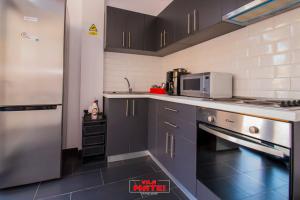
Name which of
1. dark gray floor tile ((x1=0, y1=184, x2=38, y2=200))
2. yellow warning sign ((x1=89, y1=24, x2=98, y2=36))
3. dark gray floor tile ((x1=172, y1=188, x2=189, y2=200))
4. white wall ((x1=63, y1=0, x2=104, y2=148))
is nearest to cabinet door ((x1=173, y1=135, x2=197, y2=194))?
dark gray floor tile ((x1=172, y1=188, x2=189, y2=200))

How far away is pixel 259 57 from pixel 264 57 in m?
0.04

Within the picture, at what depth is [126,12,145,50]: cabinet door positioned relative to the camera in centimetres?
251

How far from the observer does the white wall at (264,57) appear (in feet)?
4.02

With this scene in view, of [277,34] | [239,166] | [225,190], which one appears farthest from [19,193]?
[277,34]

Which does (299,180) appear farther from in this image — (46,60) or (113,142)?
(46,60)

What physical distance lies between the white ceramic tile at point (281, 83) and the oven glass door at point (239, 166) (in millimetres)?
675

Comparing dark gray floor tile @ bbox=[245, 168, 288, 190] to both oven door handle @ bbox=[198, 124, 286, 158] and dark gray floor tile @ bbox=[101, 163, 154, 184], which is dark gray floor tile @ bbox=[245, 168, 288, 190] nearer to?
oven door handle @ bbox=[198, 124, 286, 158]

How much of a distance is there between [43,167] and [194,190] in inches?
59.8

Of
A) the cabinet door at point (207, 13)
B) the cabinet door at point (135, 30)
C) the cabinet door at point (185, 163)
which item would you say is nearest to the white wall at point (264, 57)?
the cabinet door at point (207, 13)

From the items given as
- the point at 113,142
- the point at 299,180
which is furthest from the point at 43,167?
the point at 299,180

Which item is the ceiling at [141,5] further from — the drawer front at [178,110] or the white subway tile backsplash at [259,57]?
the drawer front at [178,110]

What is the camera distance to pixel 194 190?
136 centimetres

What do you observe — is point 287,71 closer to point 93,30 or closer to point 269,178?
point 269,178

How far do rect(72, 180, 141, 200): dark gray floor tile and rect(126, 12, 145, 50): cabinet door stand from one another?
6.34 ft
